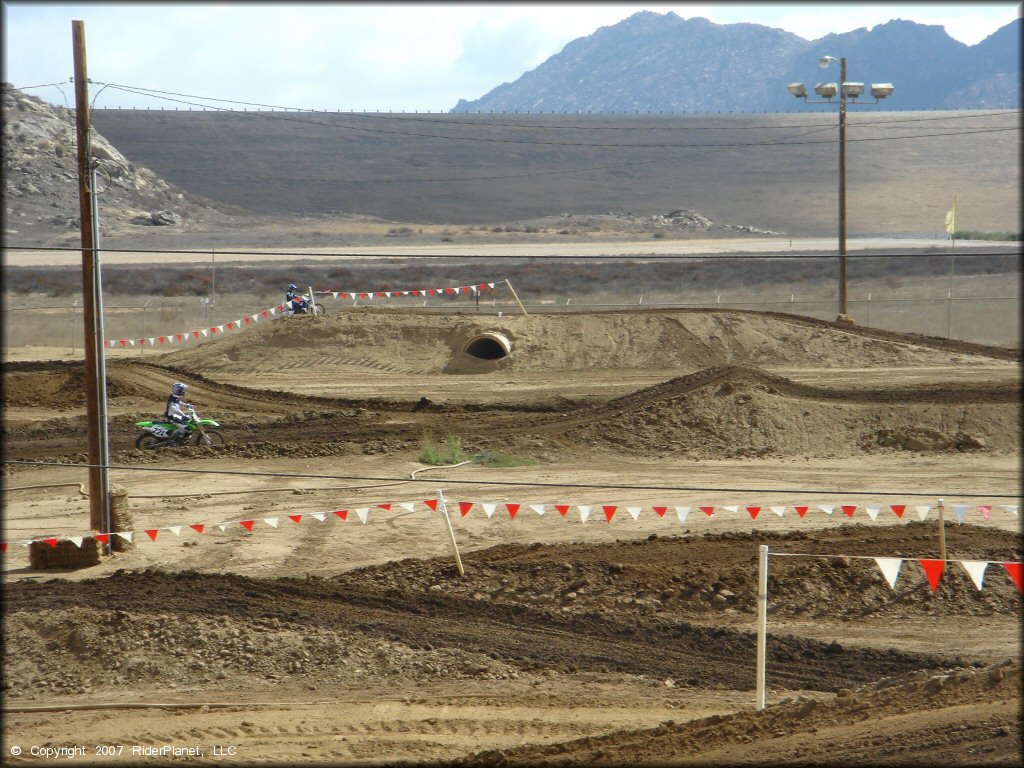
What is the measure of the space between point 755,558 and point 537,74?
184m

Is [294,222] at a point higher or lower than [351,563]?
higher

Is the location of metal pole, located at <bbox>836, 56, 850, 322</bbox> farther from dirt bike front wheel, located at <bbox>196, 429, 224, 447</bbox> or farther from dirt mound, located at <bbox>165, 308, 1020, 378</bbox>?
dirt bike front wheel, located at <bbox>196, 429, 224, 447</bbox>

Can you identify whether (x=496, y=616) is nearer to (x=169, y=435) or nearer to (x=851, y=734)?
(x=851, y=734)

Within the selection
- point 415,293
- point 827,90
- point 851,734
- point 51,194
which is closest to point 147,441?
point 415,293

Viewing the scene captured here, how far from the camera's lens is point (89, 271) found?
1329cm

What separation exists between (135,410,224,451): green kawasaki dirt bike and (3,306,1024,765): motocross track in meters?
0.39

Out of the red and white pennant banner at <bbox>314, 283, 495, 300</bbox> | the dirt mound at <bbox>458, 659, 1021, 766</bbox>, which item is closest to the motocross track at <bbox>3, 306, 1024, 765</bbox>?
the dirt mound at <bbox>458, 659, 1021, 766</bbox>

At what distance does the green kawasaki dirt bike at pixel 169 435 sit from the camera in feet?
65.6

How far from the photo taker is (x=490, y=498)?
1645 cm

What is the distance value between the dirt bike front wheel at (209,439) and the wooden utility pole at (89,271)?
635 centimetres

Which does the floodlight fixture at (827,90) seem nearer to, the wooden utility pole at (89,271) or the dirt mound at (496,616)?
the dirt mound at (496,616)

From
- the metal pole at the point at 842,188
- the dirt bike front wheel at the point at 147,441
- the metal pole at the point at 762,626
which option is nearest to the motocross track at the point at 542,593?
the metal pole at the point at 762,626

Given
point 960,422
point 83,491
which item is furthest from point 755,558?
point 83,491

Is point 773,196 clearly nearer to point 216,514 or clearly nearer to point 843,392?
point 843,392
